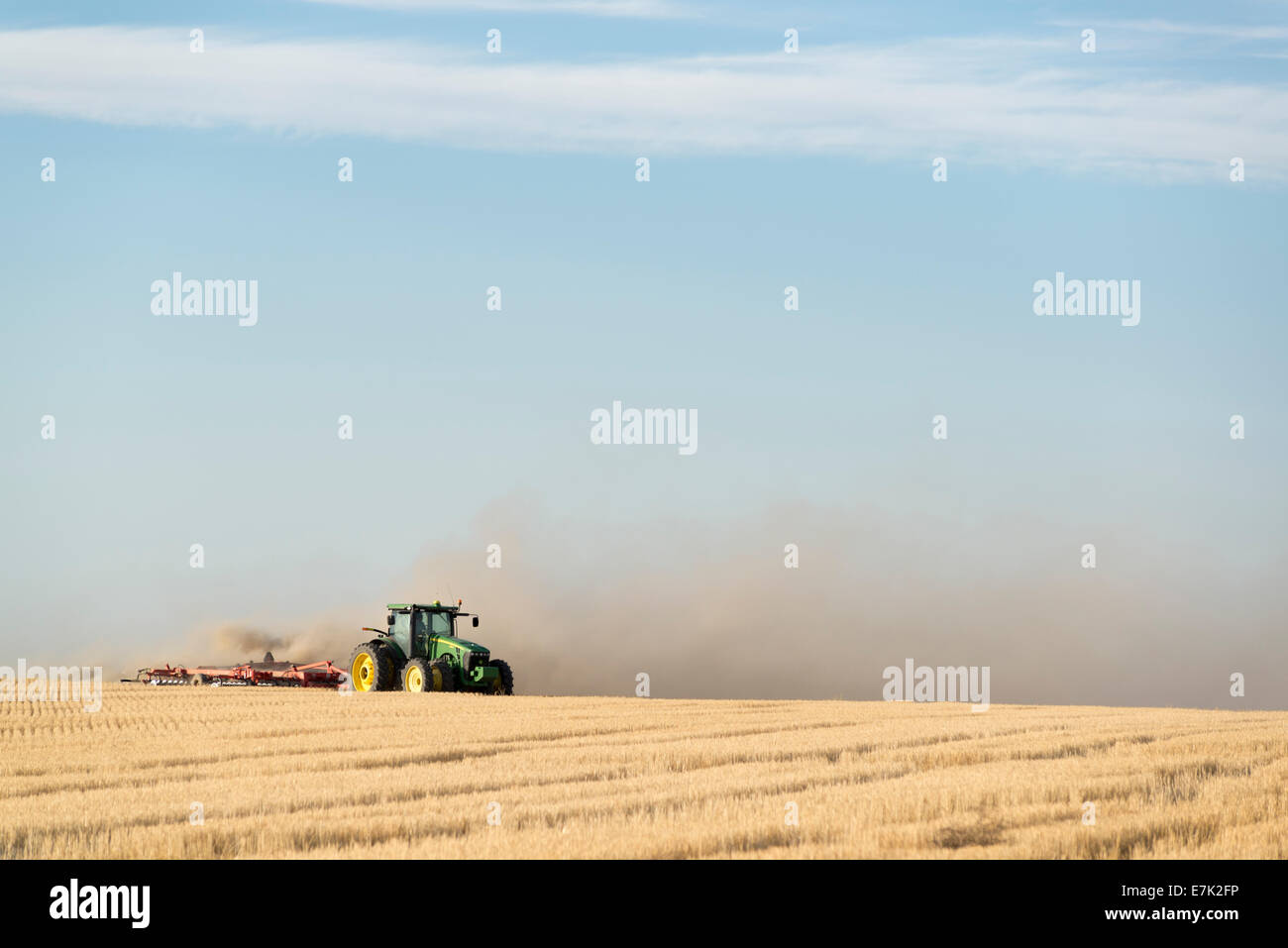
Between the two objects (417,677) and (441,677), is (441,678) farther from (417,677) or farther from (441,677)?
(417,677)

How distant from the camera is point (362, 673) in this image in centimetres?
3988

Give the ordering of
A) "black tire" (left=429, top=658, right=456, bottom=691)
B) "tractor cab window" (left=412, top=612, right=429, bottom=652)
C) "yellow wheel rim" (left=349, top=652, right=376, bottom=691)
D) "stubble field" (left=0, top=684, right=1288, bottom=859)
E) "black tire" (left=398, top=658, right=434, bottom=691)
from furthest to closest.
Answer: "yellow wheel rim" (left=349, top=652, right=376, bottom=691) → "tractor cab window" (left=412, top=612, right=429, bottom=652) → "black tire" (left=429, top=658, right=456, bottom=691) → "black tire" (left=398, top=658, right=434, bottom=691) → "stubble field" (left=0, top=684, right=1288, bottom=859)

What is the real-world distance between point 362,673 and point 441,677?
389cm

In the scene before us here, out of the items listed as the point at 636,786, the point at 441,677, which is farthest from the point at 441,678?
the point at 636,786

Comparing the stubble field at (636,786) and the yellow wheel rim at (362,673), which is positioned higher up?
the stubble field at (636,786)

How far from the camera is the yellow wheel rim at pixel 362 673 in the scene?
39.6 meters

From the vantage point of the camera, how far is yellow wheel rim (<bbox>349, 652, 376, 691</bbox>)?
39594mm

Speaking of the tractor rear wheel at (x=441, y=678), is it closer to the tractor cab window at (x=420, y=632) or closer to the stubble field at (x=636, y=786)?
the tractor cab window at (x=420, y=632)

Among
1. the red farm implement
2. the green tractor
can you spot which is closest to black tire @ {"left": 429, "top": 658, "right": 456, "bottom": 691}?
the green tractor

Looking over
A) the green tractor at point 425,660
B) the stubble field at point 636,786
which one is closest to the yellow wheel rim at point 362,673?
the green tractor at point 425,660

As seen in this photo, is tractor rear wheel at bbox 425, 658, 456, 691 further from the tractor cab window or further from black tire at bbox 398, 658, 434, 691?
the tractor cab window

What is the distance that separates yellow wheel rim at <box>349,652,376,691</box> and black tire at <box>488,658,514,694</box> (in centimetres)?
423
